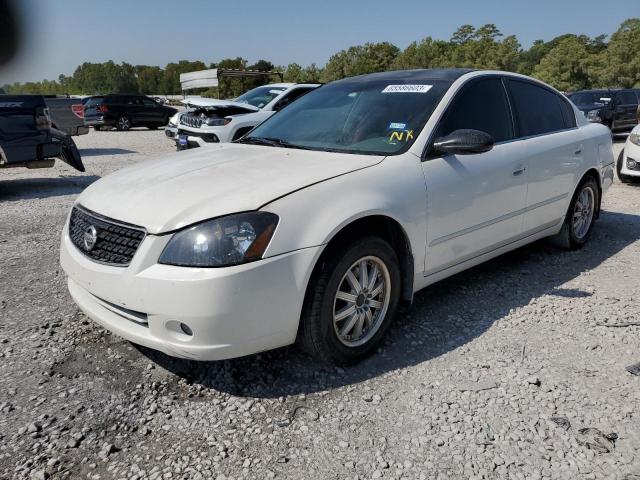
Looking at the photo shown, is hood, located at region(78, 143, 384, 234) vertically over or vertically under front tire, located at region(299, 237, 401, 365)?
over

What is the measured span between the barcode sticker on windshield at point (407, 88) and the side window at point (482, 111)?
0.22 m

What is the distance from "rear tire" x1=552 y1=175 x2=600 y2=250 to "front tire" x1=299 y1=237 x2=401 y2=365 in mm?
2461

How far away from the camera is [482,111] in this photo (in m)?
3.63

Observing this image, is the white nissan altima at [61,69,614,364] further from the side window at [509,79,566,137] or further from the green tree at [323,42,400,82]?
the green tree at [323,42,400,82]

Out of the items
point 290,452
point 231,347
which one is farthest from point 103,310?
point 290,452

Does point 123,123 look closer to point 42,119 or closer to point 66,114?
point 66,114

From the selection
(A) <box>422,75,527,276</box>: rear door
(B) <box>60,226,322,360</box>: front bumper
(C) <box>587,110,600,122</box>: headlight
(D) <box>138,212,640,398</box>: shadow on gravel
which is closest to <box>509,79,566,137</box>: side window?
(A) <box>422,75,527,276</box>: rear door

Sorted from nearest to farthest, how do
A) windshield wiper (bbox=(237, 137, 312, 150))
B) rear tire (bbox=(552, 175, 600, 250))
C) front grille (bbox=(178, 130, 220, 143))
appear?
windshield wiper (bbox=(237, 137, 312, 150))
rear tire (bbox=(552, 175, 600, 250))
front grille (bbox=(178, 130, 220, 143))

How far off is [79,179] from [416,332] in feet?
26.0

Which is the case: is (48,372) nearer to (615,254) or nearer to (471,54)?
(615,254)

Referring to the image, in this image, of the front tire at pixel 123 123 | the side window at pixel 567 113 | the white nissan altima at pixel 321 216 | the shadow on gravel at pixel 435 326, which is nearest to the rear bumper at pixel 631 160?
the shadow on gravel at pixel 435 326

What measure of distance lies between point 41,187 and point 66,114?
132 cm

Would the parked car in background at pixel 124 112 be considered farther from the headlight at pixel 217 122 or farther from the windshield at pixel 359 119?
the windshield at pixel 359 119

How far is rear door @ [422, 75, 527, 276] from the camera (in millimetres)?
3113
